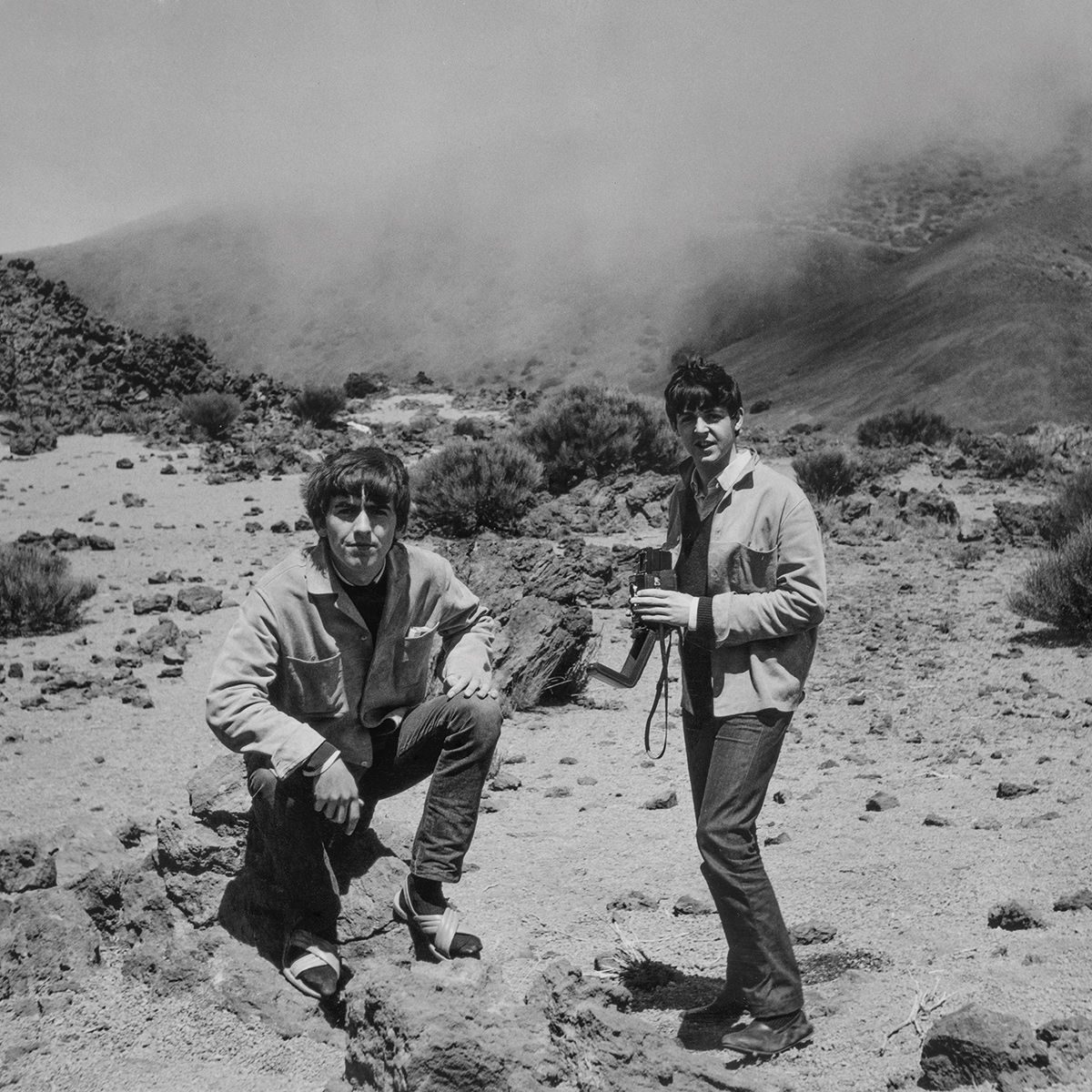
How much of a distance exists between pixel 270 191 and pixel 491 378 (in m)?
42.5

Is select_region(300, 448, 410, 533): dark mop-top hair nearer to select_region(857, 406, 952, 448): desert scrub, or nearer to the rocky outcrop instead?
the rocky outcrop

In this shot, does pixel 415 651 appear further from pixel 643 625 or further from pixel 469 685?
pixel 643 625

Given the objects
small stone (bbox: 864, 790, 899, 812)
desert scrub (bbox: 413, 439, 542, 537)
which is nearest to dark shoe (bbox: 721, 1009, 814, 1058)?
small stone (bbox: 864, 790, 899, 812)

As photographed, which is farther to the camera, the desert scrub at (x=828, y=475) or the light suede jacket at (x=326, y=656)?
the desert scrub at (x=828, y=475)

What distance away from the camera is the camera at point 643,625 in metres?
2.71

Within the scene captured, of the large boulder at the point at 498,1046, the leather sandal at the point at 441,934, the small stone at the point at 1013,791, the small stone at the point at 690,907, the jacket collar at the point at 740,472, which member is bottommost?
the small stone at the point at 1013,791

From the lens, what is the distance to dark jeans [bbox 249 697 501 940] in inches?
113

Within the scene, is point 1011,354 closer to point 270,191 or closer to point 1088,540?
point 1088,540

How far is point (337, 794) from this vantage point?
2684mm

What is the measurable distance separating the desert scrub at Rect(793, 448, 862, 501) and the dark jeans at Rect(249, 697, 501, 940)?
33.8 ft

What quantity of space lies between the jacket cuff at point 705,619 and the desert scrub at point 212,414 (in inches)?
696

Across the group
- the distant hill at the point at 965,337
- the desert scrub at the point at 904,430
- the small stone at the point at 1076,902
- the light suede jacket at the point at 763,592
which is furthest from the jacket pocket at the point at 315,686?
the distant hill at the point at 965,337

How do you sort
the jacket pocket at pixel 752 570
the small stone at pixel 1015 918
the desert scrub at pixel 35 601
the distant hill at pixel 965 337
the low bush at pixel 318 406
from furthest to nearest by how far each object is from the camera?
1. the distant hill at pixel 965 337
2. the low bush at pixel 318 406
3. the desert scrub at pixel 35 601
4. the small stone at pixel 1015 918
5. the jacket pocket at pixel 752 570

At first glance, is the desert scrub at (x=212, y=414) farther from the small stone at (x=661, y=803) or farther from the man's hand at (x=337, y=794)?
the man's hand at (x=337, y=794)
